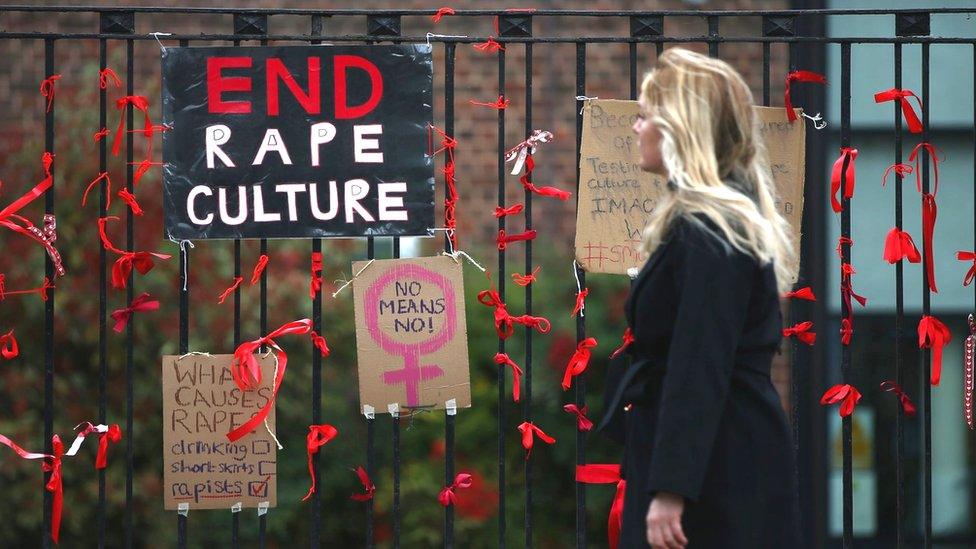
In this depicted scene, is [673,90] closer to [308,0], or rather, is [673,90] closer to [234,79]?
[234,79]

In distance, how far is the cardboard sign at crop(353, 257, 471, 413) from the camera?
336cm

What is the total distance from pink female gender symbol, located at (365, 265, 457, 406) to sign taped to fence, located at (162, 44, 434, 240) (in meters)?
0.13

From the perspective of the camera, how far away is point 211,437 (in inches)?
133

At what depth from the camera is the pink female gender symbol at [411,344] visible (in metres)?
3.36

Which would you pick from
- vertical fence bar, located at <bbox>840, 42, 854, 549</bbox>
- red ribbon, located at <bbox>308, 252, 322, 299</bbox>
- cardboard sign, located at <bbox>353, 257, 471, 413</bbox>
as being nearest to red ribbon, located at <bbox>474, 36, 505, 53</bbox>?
cardboard sign, located at <bbox>353, 257, 471, 413</bbox>

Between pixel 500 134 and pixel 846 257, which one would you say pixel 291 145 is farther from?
pixel 846 257

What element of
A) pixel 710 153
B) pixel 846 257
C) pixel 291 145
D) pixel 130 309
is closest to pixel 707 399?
pixel 710 153

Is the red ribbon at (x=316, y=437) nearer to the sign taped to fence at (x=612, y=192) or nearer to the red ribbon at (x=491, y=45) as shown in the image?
the sign taped to fence at (x=612, y=192)

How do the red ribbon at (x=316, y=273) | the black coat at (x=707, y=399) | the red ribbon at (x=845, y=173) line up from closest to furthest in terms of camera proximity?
the black coat at (x=707, y=399) → the red ribbon at (x=316, y=273) → the red ribbon at (x=845, y=173)

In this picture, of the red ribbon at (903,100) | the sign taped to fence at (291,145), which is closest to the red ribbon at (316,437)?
the sign taped to fence at (291,145)

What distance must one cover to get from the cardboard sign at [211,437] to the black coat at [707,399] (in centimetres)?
124

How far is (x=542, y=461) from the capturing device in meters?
5.54

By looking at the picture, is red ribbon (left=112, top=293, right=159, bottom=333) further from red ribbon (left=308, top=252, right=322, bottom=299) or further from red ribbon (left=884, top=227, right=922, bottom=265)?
red ribbon (left=884, top=227, right=922, bottom=265)

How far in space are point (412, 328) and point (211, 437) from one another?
25.7 inches
